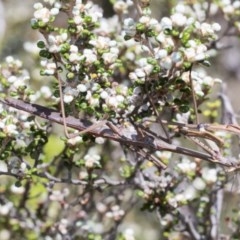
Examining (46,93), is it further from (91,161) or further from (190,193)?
(190,193)

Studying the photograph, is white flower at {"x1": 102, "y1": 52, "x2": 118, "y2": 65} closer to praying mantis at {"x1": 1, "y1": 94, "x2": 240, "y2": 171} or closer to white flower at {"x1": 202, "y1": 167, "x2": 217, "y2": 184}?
praying mantis at {"x1": 1, "y1": 94, "x2": 240, "y2": 171}

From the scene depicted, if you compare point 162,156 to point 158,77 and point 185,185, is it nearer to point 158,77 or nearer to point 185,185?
point 185,185

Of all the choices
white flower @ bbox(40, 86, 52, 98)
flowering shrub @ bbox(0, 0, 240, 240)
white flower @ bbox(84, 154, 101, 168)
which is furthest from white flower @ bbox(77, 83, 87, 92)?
white flower @ bbox(40, 86, 52, 98)

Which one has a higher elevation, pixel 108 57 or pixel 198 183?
pixel 108 57

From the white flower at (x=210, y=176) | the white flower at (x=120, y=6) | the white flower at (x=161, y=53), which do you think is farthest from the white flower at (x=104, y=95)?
the white flower at (x=120, y=6)

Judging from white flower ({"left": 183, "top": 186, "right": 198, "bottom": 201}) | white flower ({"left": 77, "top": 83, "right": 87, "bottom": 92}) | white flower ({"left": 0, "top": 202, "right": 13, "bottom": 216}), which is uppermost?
white flower ({"left": 77, "top": 83, "right": 87, "bottom": 92})

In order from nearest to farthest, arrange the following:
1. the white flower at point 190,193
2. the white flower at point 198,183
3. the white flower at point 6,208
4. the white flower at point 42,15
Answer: the white flower at point 42,15, the white flower at point 190,193, the white flower at point 198,183, the white flower at point 6,208

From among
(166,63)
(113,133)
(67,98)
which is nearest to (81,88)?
(67,98)

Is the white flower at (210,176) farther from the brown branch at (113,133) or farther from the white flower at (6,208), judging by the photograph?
the white flower at (6,208)

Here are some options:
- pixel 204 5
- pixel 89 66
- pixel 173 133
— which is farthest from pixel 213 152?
pixel 204 5
